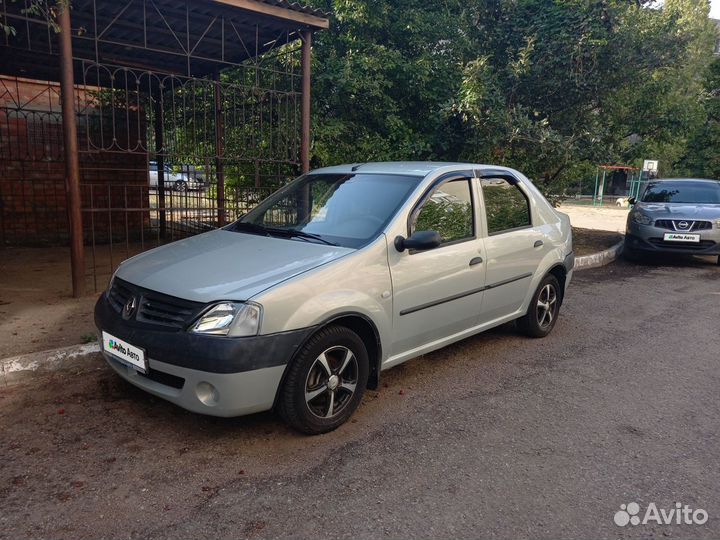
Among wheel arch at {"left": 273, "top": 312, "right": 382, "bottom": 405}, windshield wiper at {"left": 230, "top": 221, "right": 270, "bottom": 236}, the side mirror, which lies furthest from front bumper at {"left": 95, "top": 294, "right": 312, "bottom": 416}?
windshield wiper at {"left": 230, "top": 221, "right": 270, "bottom": 236}

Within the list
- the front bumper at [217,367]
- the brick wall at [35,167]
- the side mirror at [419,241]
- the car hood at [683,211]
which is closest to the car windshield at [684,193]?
the car hood at [683,211]

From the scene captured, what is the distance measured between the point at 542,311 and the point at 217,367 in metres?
→ 3.55

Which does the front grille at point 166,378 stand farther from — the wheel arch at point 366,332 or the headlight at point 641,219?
the headlight at point 641,219

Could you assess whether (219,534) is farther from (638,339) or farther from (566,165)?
(566,165)

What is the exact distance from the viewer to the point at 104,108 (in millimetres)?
9961

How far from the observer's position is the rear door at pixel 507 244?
4543mm

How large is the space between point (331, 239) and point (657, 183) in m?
9.65

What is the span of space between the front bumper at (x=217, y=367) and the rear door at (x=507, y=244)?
2047 mm

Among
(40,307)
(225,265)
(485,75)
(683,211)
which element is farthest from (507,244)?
(683,211)

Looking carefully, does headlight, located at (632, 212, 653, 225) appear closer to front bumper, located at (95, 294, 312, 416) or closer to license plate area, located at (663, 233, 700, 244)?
license plate area, located at (663, 233, 700, 244)

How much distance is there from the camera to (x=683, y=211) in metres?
9.60

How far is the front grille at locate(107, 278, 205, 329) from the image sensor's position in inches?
120

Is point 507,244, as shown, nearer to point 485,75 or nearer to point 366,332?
point 366,332

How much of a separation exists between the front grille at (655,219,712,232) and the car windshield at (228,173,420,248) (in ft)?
24.1
